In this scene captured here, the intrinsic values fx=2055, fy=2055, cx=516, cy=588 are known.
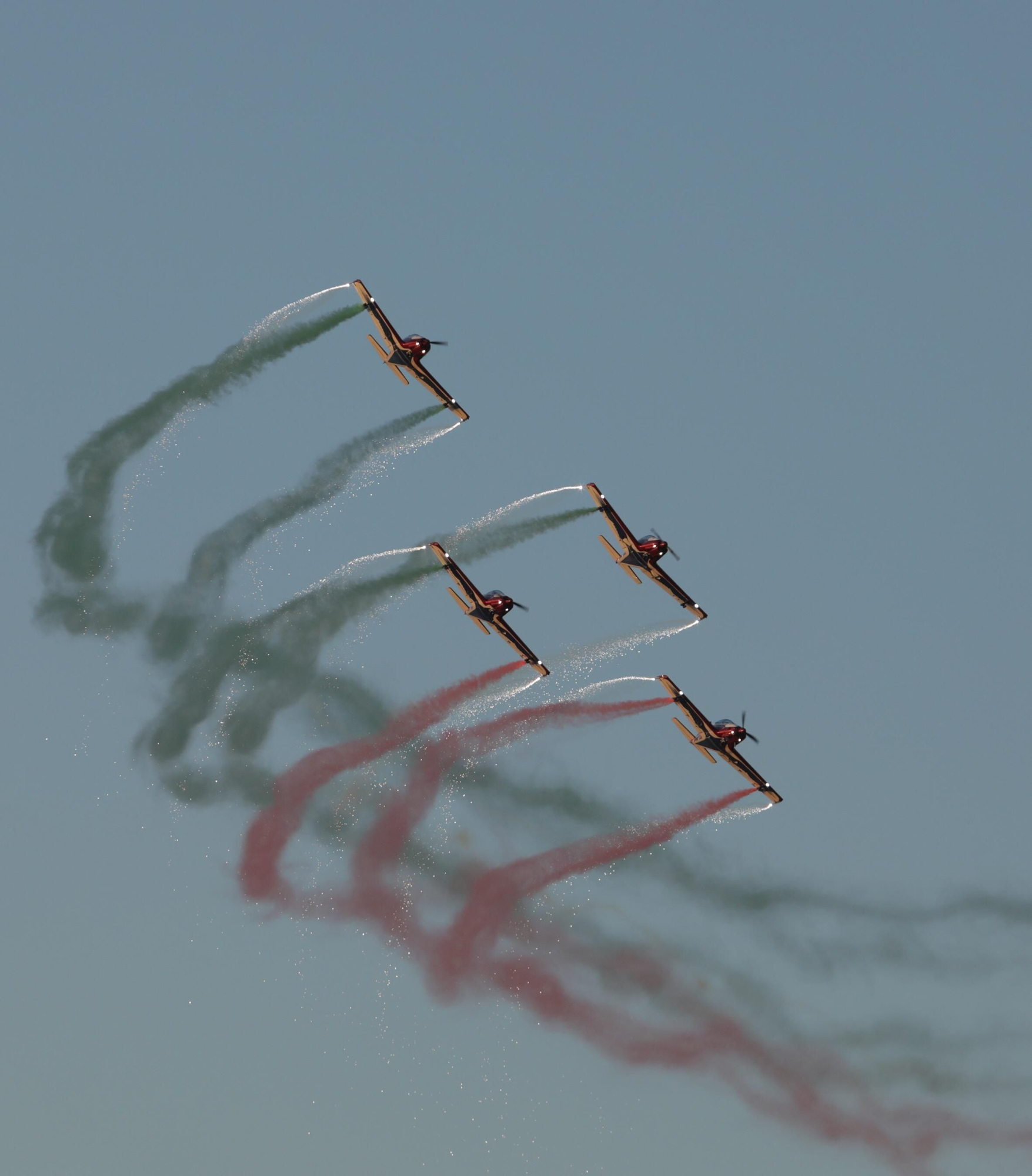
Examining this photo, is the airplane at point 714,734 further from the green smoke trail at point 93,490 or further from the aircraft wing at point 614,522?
the green smoke trail at point 93,490

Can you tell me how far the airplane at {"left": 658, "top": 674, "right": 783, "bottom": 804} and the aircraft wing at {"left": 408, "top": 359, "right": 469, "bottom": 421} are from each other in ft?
58.6

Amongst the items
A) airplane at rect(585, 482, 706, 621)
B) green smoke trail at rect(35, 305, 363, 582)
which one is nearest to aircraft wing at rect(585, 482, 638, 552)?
airplane at rect(585, 482, 706, 621)

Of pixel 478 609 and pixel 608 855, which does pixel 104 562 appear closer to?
pixel 478 609

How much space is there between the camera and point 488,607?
349 ft

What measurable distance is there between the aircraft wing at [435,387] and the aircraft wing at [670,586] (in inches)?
498

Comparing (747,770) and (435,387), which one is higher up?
(435,387)

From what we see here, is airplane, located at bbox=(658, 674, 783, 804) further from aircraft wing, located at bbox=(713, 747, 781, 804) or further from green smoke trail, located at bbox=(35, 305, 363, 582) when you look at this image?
green smoke trail, located at bbox=(35, 305, 363, 582)

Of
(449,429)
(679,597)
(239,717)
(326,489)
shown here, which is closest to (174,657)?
(239,717)

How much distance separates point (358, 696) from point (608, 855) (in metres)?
15.9

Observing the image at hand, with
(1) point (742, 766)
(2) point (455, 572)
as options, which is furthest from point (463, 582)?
(1) point (742, 766)

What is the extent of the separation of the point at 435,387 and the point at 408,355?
2.19 meters

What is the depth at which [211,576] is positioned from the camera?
111688 mm

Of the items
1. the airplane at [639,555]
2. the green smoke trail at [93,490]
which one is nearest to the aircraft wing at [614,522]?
the airplane at [639,555]

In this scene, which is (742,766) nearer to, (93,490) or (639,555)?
(639,555)
